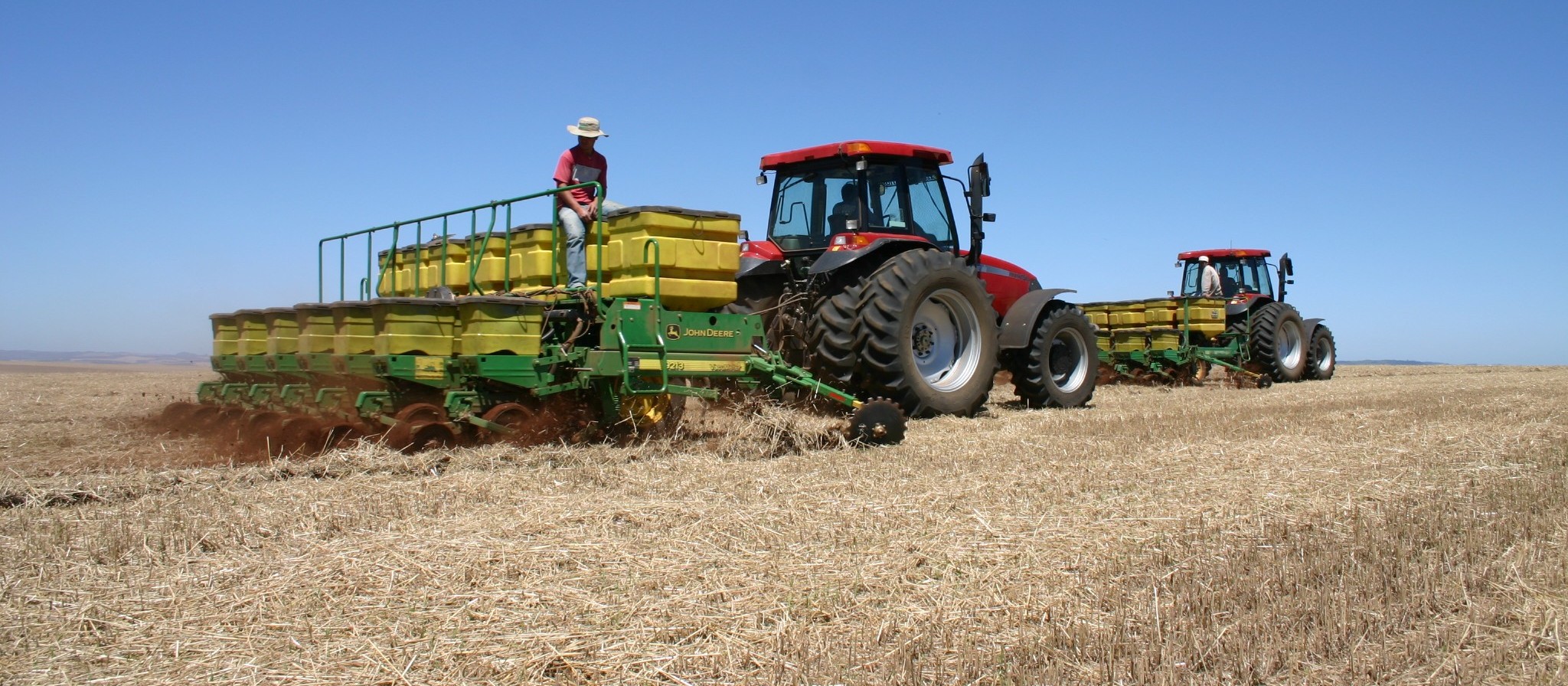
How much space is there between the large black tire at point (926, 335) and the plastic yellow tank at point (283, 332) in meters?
3.67

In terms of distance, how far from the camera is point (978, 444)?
738cm

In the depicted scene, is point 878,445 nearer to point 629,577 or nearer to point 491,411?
point 491,411

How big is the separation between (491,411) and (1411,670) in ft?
16.3

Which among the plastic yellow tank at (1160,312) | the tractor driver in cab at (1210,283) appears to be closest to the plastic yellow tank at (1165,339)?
the plastic yellow tank at (1160,312)

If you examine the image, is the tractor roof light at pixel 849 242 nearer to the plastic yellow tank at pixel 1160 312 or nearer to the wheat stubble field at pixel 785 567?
the wheat stubble field at pixel 785 567

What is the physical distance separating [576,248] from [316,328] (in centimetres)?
177

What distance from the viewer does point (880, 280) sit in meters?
8.44

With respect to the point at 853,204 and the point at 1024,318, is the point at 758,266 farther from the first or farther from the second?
the point at 1024,318

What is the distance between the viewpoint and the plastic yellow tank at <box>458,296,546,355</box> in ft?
21.7

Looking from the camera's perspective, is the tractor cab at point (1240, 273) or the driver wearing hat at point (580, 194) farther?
the tractor cab at point (1240, 273)

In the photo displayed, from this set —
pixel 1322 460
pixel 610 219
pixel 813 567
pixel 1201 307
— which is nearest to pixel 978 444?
pixel 1322 460

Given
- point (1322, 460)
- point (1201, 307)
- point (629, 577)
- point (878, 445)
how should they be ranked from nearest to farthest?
point (629, 577) → point (1322, 460) → point (878, 445) → point (1201, 307)

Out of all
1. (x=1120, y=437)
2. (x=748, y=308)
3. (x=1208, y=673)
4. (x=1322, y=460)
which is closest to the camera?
(x=1208, y=673)

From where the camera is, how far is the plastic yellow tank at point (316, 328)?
7355 mm
